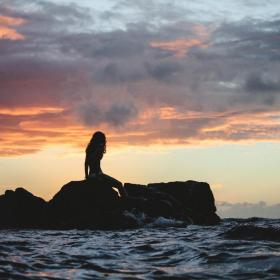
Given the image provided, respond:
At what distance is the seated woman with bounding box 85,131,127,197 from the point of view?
19991 mm

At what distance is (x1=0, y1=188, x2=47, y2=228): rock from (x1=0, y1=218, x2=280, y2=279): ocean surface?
714 centimetres

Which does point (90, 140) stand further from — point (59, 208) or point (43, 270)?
point (43, 270)

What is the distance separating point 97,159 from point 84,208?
2.22 meters

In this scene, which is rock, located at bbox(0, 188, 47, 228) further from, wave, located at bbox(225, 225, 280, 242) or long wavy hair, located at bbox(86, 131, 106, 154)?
wave, located at bbox(225, 225, 280, 242)

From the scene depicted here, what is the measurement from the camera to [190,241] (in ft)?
40.0

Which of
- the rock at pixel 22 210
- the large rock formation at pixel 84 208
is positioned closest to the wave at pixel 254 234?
the large rock formation at pixel 84 208

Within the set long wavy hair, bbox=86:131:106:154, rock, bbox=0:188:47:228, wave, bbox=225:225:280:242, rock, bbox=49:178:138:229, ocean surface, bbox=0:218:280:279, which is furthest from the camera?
long wavy hair, bbox=86:131:106:154

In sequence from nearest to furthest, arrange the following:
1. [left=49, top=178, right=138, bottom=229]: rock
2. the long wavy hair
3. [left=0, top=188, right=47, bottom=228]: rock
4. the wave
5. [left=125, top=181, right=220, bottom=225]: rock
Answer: the wave, [left=49, top=178, right=138, bottom=229]: rock, [left=0, top=188, right=47, bottom=228]: rock, the long wavy hair, [left=125, top=181, right=220, bottom=225]: rock

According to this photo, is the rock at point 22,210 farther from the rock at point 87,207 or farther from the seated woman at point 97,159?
the seated woman at point 97,159

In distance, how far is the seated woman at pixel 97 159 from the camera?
20.0 meters

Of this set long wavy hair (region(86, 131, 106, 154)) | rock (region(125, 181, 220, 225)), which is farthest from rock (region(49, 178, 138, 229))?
rock (region(125, 181, 220, 225))

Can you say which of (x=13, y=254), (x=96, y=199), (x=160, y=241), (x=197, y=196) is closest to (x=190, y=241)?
(x=160, y=241)

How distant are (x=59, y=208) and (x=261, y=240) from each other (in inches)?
409

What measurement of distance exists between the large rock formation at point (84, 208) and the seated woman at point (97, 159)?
263 mm
